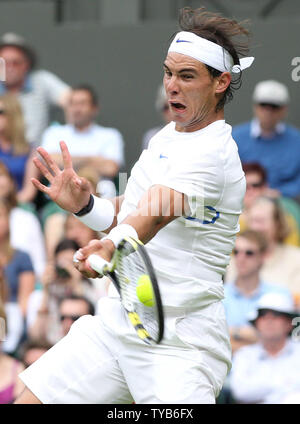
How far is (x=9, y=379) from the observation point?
632cm

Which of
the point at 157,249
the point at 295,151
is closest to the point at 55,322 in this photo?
the point at 295,151

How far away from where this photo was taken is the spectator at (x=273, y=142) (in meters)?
7.79

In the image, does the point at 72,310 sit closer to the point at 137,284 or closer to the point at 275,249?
the point at 275,249

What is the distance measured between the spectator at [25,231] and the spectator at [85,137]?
59cm

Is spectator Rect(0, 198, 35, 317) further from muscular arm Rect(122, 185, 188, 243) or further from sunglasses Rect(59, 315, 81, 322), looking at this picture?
muscular arm Rect(122, 185, 188, 243)

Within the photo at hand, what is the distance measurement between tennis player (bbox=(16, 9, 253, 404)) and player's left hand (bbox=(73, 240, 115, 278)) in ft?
0.71

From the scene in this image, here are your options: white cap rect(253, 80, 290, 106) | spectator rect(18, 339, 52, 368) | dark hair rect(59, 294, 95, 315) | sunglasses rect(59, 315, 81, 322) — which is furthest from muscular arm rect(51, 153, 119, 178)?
spectator rect(18, 339, 52, 368)

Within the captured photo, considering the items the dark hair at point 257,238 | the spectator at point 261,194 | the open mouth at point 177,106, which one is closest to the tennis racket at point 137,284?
the open mouth at point 177,106

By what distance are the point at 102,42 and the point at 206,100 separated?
519 cm

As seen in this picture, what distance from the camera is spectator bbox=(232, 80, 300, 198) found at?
7789mm

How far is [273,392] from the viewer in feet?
20.4

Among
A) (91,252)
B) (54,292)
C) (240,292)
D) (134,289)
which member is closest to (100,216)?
(134,289)

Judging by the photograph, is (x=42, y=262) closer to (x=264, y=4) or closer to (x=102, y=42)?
(x=102, y=42)

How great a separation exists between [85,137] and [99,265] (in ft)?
16.2
